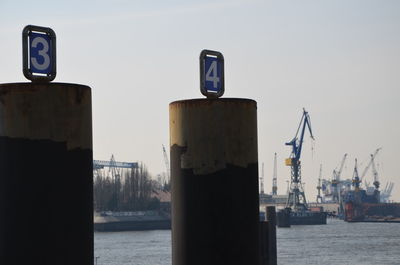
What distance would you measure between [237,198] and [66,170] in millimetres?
1331

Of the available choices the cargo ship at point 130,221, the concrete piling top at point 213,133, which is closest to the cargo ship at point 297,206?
the cargo ship at point 130,221

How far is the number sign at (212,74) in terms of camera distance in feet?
20.7

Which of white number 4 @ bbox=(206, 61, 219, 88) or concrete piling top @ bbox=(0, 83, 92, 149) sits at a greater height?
white number 4 @ bbox=(206, 61, 219, 88)

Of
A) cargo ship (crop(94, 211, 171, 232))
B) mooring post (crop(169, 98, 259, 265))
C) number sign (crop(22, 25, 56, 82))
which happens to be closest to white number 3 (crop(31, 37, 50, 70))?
number sign (crop(22, 25, 56, 82))

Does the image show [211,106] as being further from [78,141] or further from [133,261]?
[133,261]

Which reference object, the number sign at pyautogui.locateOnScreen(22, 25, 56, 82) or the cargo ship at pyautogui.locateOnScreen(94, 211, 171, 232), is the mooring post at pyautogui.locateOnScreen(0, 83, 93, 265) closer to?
the number sign at pyautogui.locateOnScreen(22, 25, 56, 82)

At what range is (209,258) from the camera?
20.3 ft

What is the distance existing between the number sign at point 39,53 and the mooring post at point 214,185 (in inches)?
45.6

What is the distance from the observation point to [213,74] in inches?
250

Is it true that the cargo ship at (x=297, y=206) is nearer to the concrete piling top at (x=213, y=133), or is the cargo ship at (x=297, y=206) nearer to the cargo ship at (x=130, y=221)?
the cargo ship at (x=130, y=221)

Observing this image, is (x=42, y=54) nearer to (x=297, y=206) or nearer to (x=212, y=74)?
(x=212, y=74)

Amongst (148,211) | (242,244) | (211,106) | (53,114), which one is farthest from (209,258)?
(148,211)

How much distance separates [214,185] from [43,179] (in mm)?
1321

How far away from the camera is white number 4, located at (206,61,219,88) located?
6.34m
